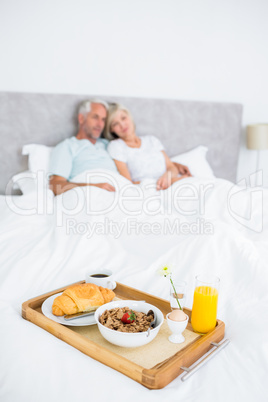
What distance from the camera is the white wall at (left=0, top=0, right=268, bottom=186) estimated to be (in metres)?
2.56

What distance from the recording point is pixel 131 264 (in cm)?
146

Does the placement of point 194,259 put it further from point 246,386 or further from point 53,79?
point 53,79

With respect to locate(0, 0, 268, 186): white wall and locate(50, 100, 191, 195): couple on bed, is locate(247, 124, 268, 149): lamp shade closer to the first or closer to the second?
locate(0, 0, 268, 186): white wall

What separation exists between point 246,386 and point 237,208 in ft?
3.96

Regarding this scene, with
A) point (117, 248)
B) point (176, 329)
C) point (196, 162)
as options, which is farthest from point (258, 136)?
point (176, 329)

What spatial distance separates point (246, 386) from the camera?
2.79 feet

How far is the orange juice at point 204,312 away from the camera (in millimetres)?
1017

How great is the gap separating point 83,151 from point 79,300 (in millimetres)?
1610

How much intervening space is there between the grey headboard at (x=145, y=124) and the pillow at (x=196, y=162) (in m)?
0.11

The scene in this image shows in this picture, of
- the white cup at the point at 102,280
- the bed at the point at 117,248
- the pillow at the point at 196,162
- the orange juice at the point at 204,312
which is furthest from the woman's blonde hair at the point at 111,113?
the orange juice at the point at 204,312

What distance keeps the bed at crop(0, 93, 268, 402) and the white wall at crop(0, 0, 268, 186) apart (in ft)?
0.72

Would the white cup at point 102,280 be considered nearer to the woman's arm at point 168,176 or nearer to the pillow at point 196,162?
the woman's arm at point 168,176

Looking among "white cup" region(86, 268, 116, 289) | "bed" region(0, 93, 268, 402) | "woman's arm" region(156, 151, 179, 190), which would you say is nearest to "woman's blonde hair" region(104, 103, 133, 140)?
"bed" region(0, 93, 268, 402)

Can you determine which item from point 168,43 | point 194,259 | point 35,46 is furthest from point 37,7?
point 194,259
